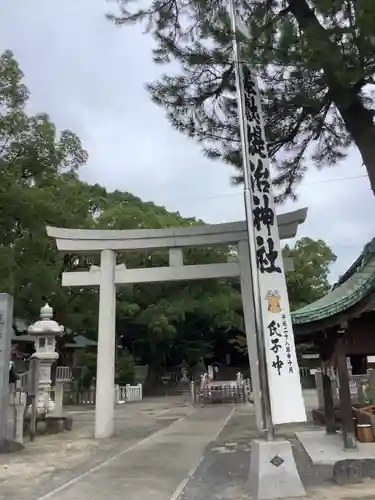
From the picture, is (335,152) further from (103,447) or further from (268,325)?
(103,447)

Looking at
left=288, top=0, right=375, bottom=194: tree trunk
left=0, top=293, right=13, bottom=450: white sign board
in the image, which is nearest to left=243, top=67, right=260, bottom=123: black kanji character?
left=288, top=0, right=375, bottom=194: tree trunk

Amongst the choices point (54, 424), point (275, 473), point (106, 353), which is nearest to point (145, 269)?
point (106, 353)

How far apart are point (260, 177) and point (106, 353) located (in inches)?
269

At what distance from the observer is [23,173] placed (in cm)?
1711

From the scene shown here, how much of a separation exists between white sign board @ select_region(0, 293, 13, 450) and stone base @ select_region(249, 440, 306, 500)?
247 inches

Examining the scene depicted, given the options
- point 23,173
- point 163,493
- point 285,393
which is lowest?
point 163,493

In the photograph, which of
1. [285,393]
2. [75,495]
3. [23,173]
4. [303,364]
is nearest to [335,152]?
[285,393]

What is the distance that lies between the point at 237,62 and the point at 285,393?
13.9 ft

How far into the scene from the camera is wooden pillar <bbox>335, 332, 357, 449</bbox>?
30.7ft

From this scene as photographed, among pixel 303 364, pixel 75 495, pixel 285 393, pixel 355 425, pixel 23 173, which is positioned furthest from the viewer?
pixel 303 364

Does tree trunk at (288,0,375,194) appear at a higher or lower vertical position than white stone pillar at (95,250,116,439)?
higher

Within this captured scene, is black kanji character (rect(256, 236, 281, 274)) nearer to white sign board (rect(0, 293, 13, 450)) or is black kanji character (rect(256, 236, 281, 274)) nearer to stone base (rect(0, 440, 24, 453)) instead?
white sign board (rect(0, 293, 13, 450))

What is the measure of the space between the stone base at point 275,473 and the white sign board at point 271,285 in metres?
0.32

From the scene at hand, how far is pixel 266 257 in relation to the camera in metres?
6.80
